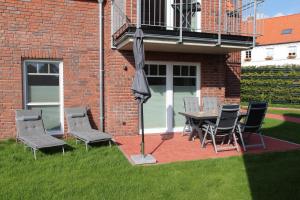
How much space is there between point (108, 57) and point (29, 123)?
2953mm

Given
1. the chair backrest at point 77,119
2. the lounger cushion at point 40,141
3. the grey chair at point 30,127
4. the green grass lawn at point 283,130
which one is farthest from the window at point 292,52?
the lounger cushion at point 40,141

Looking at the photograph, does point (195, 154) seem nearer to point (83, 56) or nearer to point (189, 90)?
point (189, 90)

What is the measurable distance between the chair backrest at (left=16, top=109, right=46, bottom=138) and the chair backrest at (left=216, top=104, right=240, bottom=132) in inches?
181

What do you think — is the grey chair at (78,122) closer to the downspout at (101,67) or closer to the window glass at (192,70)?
the downspout at (101,67)

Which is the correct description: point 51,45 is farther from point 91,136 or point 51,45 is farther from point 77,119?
point 91,136

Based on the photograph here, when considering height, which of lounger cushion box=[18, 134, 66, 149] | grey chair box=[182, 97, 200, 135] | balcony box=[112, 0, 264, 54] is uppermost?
balcony box=[112, 0, 264, 54]

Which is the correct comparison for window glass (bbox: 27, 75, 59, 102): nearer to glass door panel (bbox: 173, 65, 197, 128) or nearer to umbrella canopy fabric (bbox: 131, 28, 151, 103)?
umbrella canopy fabric (bbox: 131, 28, 151, 103)

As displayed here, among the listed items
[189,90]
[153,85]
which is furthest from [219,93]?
[153,85]

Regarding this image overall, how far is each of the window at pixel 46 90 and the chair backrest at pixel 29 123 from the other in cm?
53

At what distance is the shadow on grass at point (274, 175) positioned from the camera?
4762mm

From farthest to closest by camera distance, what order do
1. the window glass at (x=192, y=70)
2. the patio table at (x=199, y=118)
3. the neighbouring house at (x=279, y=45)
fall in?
the neighbouring house at (x=279, y=45), the window glass at (x=192, y=70), the patio table at (x=199, y=118)

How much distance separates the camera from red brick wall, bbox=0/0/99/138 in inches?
319

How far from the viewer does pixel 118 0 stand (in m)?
9.20

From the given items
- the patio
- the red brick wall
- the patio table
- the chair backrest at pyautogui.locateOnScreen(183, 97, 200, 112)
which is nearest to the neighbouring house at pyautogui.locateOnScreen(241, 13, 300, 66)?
the chair backrest at pyautogui.locateOnScreen(183, 97, 200, 112)
